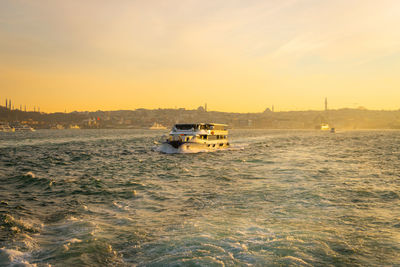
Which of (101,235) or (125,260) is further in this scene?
(101,235)

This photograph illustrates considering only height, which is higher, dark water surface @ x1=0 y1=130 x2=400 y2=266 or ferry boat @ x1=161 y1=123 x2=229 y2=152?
ferry boat @ x1=161 y1=123 x2=229 y2=152

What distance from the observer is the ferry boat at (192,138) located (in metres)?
42.2

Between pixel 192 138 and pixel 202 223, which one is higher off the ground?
pixel 192 138

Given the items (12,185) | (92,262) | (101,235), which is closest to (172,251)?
(92,262)

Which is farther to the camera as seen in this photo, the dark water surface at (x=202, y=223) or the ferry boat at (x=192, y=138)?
the ferry boat at (x=192, y=138)

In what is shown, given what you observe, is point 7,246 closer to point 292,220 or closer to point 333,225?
point 292,220

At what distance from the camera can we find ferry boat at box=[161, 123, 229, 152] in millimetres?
42156

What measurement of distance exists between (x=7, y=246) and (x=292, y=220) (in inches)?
361

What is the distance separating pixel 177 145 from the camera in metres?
41.8

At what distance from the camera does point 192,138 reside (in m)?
43.0

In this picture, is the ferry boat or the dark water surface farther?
the ferry boat

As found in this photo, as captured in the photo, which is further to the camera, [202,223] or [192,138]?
[192,138]

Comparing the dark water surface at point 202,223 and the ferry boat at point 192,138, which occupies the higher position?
the ferry boat at point 192,138

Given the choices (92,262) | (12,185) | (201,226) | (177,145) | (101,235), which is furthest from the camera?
(177,145)
